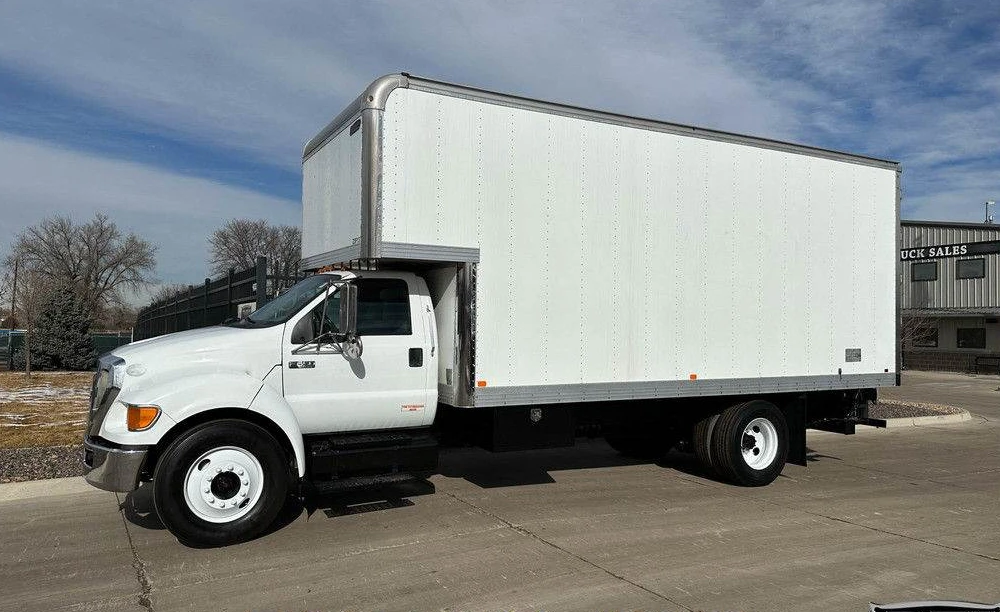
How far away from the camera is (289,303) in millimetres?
6648

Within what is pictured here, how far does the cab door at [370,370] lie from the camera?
20.5 feet

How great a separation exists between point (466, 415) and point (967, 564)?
14.0 feet

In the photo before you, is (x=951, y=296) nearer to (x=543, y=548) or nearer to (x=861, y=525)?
(x=861, y=525)

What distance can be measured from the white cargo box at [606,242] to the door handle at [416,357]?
254 millimetres

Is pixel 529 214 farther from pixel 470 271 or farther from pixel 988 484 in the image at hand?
pixel 988 484

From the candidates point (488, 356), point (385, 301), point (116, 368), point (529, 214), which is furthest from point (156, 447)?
point (529, 214)

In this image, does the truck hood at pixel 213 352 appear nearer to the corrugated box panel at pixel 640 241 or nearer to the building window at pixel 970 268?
the corrugated box panel at pixel 640 241

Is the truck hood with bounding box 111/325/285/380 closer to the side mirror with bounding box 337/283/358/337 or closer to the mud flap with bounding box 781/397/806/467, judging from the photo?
the side mirror with bounding box 337/283/358/337

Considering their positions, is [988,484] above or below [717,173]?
below

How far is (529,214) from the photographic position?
6.91 metres

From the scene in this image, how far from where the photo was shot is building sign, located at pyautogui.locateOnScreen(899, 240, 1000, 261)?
98.7ft

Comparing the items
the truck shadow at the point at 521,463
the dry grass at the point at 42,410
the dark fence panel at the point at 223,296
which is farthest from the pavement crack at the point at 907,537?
the dry grass at the point at 42,410

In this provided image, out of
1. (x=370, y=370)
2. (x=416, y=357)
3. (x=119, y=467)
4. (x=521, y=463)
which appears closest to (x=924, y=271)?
(x=521, y=463)

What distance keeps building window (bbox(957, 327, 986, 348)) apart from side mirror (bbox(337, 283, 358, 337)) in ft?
106
